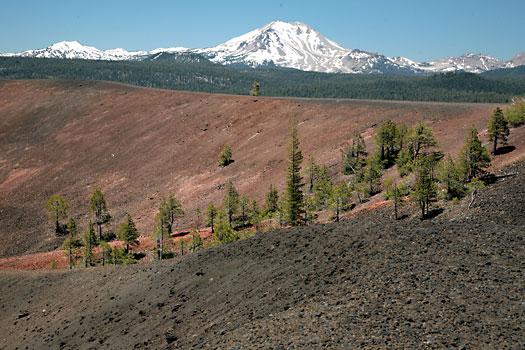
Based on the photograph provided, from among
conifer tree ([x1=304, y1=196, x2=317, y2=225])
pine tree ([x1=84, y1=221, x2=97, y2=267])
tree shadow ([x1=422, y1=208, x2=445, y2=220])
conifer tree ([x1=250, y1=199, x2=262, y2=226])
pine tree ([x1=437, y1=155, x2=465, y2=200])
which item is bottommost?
pine tree ([x1=84, y1=221, x2=97, y2=267])

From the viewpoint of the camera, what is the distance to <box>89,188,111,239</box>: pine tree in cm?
5388

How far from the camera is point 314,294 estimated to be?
13938mm

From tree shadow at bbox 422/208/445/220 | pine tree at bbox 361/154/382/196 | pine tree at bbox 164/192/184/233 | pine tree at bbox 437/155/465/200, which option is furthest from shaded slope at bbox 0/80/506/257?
tree shadow at bbox 422/208/445/220

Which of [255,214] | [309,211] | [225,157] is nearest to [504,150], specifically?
[309,211]

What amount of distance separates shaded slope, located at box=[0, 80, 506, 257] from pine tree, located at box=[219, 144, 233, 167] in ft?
4.39

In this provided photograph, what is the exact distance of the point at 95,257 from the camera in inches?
1628

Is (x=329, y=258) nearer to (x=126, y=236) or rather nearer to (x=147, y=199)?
(x=126, y=236)

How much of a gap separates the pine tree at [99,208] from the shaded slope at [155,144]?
1.76 meters

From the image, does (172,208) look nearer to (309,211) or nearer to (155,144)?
(309,211)

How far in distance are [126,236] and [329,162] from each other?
3004 cm

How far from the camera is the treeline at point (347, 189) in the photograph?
2867 centimetres

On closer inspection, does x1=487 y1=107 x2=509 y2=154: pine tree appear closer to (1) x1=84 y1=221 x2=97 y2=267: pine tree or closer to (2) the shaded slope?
(2) the shaded slope

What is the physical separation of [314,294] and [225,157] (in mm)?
53287

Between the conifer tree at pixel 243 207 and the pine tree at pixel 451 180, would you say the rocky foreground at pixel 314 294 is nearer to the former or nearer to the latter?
the pine tree at pixel 451 180
